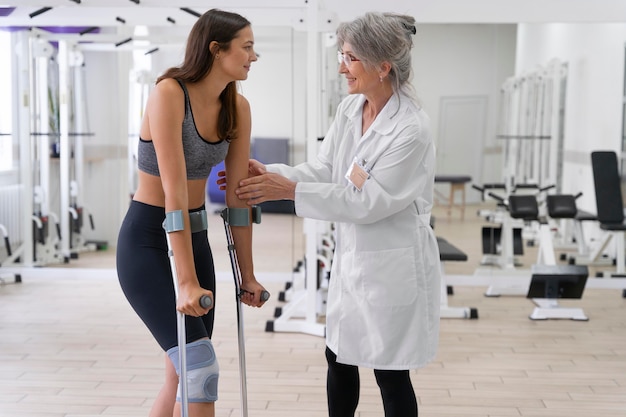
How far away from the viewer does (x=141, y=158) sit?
1922mm

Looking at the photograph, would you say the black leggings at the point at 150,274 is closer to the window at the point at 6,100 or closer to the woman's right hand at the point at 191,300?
the woman's right hand at the point at 191,300

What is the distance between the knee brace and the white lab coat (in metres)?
0.38

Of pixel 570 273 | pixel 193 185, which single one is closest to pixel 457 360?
pixel 570 273

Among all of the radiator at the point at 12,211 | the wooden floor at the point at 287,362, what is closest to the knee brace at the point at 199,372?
the wooden floor at the point at 287,362

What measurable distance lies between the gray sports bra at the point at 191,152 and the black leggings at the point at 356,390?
2.11 feet

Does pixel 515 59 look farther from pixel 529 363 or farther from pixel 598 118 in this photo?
pixel 529 363

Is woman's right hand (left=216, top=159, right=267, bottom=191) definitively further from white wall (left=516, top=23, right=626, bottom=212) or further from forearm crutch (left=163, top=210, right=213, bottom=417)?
white wall (left=516, top=23, right=626, bottom=212)

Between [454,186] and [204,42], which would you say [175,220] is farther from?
[454,186]

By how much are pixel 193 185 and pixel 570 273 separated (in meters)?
3.26

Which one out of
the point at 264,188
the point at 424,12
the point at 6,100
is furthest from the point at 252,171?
the point at 6,100

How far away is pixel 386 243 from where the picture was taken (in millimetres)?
2049

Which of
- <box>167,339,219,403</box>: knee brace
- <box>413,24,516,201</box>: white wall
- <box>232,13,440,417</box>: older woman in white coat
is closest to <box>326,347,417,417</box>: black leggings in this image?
<box>232,13,440,417</box>: older woman in white coat

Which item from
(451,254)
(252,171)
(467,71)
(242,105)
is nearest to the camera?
(242,105)

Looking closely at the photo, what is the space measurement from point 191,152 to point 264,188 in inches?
9.0
